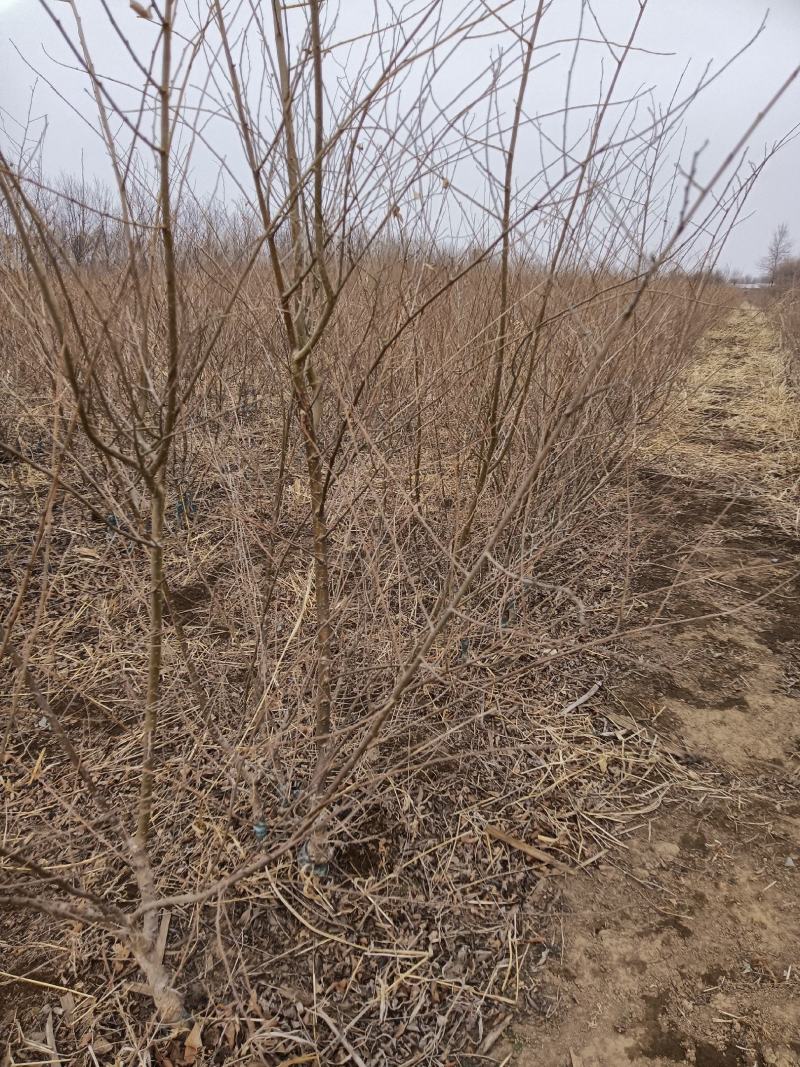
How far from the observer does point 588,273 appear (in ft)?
7.84

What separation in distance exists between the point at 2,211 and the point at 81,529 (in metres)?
1.52

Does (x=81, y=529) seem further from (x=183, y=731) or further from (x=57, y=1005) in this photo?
(x=57, y=1005)

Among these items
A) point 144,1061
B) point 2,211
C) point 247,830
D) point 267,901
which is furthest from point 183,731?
point 2,211

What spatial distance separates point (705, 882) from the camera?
59.1 inches

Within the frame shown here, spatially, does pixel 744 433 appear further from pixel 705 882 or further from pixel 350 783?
pixel 350 783

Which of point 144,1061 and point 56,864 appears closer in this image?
point 144,1061

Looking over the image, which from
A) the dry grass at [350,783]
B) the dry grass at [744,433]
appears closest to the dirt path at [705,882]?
the dry grass at [350,783]

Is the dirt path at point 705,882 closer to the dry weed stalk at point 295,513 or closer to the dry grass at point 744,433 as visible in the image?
the dry weed stalk at point 295,513

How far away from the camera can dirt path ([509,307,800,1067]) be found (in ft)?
3.93

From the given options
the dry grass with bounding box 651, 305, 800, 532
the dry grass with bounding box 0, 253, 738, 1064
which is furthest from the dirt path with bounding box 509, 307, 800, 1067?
the dry grass with bounding box 651, 305, 800, 532

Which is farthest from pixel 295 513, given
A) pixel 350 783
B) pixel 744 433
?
pixel 744 433

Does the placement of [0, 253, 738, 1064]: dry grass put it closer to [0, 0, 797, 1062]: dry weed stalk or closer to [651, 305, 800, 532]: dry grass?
[0, 0, 797, 1062]: dry weed stalk

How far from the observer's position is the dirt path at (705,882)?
1.20m

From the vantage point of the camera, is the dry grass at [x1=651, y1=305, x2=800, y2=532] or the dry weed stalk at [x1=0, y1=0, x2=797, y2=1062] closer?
the dry weed stalk at [x1=0, y1=0, x2=797, y2=1062]
